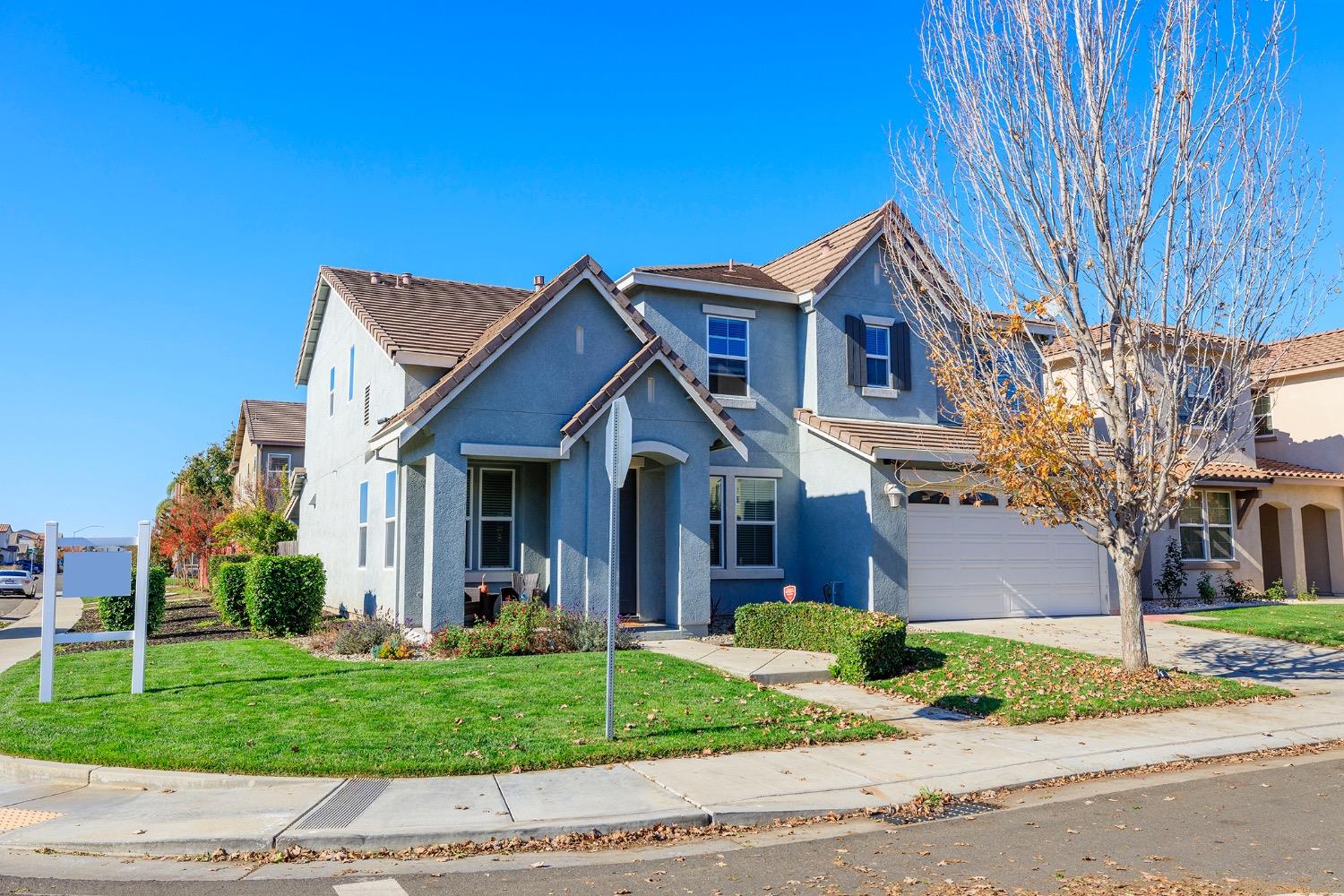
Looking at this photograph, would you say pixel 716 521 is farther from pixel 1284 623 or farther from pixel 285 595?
pixel 1284 623

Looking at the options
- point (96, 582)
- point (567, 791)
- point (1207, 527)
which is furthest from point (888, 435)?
point (96, 582)

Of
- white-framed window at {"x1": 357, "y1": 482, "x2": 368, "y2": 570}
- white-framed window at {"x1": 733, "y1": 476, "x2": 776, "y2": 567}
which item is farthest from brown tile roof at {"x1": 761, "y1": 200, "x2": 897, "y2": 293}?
white-framed window at {"x1": 357, "y1": 482, "x2": 368, "y2": 570}

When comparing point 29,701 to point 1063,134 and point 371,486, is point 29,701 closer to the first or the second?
point 371,486

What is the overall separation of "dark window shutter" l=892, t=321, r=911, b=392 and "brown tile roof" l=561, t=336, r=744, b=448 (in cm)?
539

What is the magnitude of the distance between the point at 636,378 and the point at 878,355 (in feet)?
22.0

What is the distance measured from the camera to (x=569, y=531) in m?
15.4

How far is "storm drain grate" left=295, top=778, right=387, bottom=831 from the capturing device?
678 cm

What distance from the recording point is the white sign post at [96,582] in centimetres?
1067

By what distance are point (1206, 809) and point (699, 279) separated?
13.8 m

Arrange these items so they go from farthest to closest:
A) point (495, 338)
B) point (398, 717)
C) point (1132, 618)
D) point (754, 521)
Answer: point (754, 521) < point (495, 338) < point (1132, 618) < point (398, 717)

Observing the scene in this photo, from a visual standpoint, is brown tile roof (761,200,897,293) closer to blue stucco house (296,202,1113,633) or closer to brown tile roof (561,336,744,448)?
blue stucco house (296,202,1113,633)

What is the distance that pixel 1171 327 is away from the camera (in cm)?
1301

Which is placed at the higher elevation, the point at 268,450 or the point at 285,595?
the point at 268,450

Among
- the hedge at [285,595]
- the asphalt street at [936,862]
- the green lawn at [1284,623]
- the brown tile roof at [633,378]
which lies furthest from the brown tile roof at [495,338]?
the green lawn at [1284,623]
